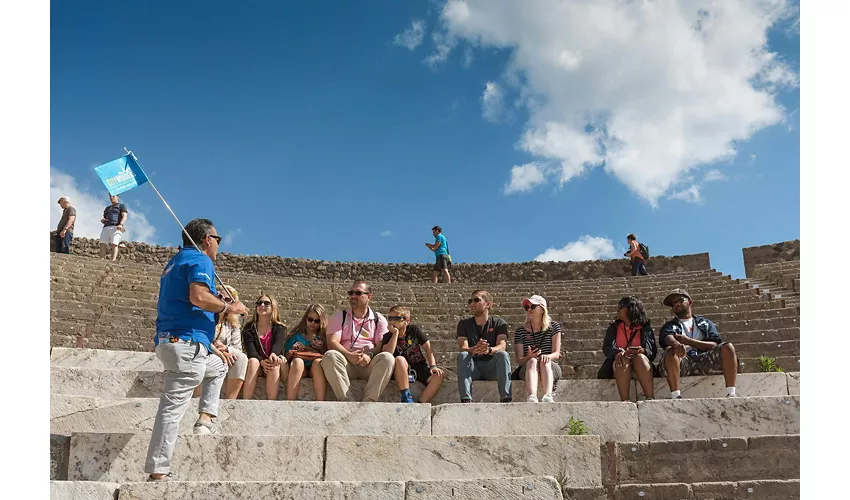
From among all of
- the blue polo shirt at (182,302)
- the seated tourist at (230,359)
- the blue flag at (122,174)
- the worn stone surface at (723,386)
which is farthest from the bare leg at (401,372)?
the blue flag at (122,174)

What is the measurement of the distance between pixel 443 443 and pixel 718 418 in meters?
1.97

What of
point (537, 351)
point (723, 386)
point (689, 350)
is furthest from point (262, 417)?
point (723, 386)

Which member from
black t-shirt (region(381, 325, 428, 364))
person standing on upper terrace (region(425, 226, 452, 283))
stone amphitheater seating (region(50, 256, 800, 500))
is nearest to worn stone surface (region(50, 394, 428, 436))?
stone amphitheater seating (region(50, 256, 800, 500))

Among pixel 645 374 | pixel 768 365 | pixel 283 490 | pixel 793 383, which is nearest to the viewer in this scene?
pixel 283 490

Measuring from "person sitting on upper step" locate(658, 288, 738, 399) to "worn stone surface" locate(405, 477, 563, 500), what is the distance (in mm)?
2116

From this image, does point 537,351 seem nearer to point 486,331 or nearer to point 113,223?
point 486,331

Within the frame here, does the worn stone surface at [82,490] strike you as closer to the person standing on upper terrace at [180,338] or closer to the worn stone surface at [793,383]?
the person standing on upper terrace at [180,338]

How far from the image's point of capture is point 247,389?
539cm

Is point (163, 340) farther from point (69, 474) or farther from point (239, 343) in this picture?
point (239, 343)

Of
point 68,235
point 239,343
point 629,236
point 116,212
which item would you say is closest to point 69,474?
point 239,343

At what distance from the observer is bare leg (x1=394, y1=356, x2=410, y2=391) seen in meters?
5.39

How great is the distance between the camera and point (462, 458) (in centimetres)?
420

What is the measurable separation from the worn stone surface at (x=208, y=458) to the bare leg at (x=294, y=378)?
4.07 ft

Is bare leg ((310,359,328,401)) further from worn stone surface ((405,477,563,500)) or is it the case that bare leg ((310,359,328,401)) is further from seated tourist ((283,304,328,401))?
worn stone surface ((405,477,563,500))
